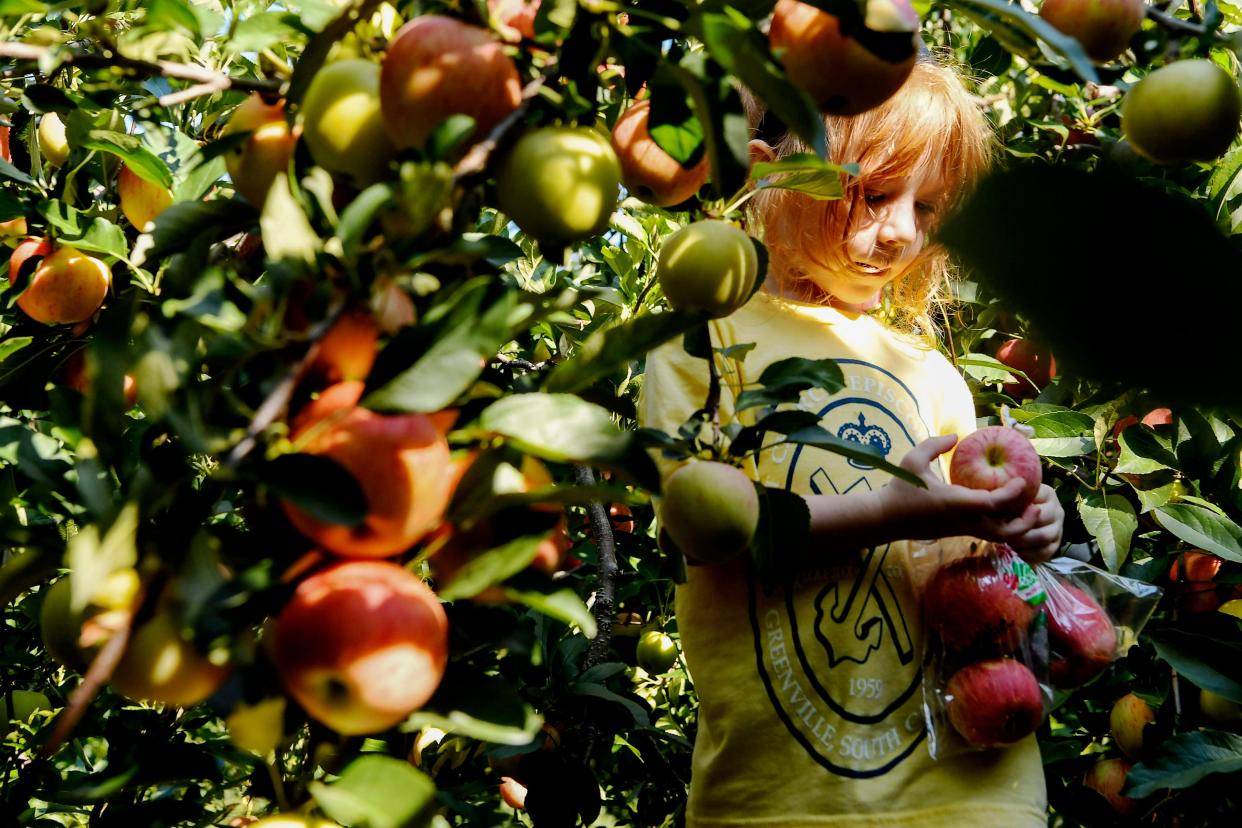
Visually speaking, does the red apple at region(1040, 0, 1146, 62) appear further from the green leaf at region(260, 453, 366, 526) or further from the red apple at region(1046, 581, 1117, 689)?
the red apple at region(1046, 581, 1117, 689)

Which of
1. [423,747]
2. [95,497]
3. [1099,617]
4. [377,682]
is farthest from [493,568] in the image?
[423,747]

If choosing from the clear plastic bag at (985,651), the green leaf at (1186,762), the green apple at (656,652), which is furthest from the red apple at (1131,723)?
the green apple at (656,652)

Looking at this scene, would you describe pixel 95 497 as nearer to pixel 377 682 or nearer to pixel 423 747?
pixel 377 682

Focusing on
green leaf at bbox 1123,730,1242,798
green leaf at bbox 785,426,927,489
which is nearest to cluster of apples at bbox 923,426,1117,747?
green leaf at bbox 1123,730,1242,798

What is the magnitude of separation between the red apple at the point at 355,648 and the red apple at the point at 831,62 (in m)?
0.40

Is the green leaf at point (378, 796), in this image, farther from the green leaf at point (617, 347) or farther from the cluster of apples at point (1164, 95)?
the cluster of apples at point (1164, 95)

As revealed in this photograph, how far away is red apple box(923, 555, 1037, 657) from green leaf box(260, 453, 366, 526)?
0.91 meters

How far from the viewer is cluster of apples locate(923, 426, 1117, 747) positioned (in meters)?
1.25

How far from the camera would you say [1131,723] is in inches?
67.8

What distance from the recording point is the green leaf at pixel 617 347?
0.70m

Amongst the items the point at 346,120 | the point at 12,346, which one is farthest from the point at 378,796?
the point at 12,346

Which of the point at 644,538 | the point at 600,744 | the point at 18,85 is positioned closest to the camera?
the point at 18,85

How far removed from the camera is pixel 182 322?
0.59 metres

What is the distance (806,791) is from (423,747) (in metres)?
0.68
